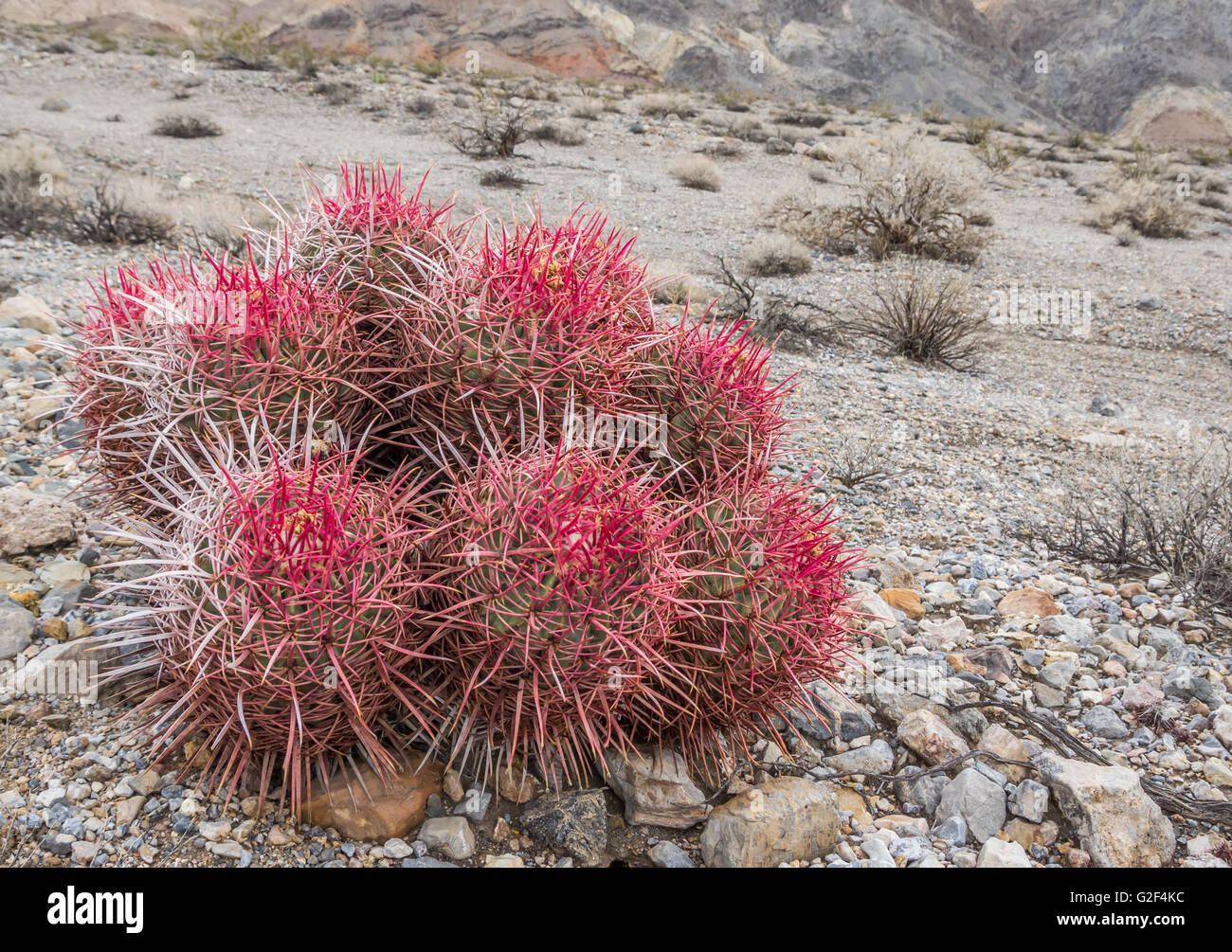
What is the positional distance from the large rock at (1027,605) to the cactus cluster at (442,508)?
4.68 feet

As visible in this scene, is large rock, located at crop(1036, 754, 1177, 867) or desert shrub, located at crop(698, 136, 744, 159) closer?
large rock, located at crop(1036, 754, 1177, 867)

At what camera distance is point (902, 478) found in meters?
4.70

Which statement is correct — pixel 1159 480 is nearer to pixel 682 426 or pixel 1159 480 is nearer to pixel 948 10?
pixel 682 426

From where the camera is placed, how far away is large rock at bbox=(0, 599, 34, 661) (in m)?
2.58

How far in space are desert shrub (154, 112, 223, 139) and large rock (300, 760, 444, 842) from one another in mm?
15205

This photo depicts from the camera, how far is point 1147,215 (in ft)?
43.4

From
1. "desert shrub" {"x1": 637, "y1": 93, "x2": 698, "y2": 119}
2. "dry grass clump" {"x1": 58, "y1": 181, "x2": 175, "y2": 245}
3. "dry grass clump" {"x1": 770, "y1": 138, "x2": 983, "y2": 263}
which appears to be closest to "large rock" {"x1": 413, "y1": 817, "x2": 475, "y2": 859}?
"dry grass clump" {"x1": 58, "y1": 181, "x2": 175, "y2": 245}

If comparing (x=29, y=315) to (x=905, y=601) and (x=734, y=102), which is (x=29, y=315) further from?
(x=734, y=102)

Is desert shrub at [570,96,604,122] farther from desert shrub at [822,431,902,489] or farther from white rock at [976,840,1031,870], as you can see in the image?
white rock at [976,840,1031,870]

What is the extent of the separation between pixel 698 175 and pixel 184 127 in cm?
884

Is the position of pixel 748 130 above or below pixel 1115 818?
above

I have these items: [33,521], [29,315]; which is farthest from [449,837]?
[29,315]

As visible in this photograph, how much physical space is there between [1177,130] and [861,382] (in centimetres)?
3911

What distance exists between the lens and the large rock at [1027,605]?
3.47 meters
